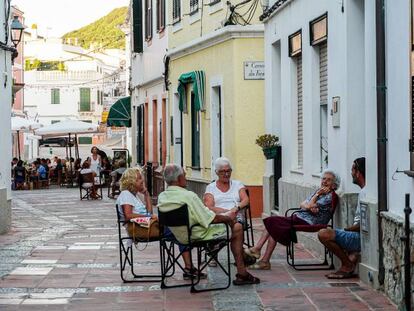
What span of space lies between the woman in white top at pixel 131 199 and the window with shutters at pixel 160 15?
16.6m

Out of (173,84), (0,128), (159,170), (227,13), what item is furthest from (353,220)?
(159,170)

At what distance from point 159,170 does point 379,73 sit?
61.8 ft

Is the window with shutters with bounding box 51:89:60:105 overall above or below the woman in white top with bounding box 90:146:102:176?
above

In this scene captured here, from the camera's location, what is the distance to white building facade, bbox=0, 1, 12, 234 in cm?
1925

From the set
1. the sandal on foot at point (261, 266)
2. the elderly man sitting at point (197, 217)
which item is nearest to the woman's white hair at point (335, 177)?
the sandal on foot at point (261, 266)

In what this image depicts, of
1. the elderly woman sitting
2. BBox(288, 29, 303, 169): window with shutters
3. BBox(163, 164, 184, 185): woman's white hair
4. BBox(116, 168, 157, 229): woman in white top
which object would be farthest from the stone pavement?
BBox(288, 29, 303, 169): window with shutters

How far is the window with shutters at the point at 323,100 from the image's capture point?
14.6 meters

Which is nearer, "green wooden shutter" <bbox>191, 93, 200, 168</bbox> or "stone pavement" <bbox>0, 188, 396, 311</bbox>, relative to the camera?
"stone pavement" <bbox>0, 188, 396, 311</bbox>

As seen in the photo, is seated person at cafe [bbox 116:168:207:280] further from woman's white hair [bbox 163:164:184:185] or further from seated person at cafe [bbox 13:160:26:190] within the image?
seated person at cafe [bbox 13:160:26:190]

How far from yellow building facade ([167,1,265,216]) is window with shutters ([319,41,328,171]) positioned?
6.20 metres

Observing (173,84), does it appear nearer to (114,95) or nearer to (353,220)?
(353,220)

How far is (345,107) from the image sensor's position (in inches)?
503

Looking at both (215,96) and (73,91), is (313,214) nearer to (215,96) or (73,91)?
(215,96)

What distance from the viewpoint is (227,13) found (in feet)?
72.3
